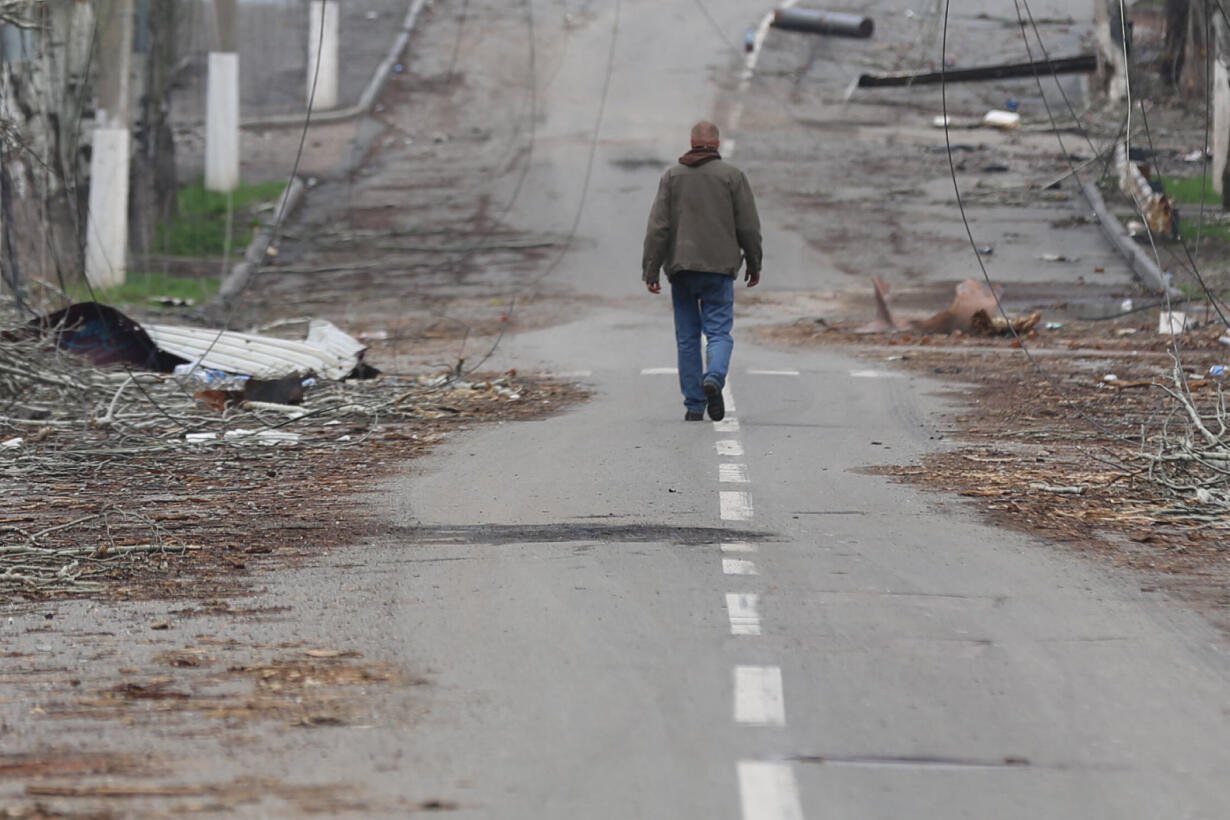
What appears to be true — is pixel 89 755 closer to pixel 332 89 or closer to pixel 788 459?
pixel 788 459

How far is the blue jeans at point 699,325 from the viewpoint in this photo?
Result: 1168 cm

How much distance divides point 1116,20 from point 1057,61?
253cm

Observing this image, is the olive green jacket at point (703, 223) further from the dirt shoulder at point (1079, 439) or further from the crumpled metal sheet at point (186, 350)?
the crumpled metal sheet at point (186, 350)

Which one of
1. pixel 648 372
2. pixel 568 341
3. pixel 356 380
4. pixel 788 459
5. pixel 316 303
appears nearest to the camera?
pixel 788 459

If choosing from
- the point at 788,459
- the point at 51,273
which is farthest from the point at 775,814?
the point at 51,273

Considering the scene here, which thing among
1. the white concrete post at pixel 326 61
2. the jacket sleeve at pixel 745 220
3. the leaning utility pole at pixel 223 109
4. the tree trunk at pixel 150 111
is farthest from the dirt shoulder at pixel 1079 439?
the white concrete post at pixel 326 61

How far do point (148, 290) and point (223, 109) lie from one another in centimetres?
799

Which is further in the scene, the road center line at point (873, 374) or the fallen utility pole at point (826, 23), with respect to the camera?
the fallen utility pole at point (826, 23)

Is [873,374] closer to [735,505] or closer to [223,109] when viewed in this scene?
[735,505]

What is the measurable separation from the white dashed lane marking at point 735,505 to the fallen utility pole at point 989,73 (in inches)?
975

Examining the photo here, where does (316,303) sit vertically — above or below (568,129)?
below

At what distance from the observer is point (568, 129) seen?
3250cm

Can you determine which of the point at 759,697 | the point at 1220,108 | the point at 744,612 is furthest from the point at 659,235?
the point at 1220,108

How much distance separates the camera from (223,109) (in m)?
29.7
